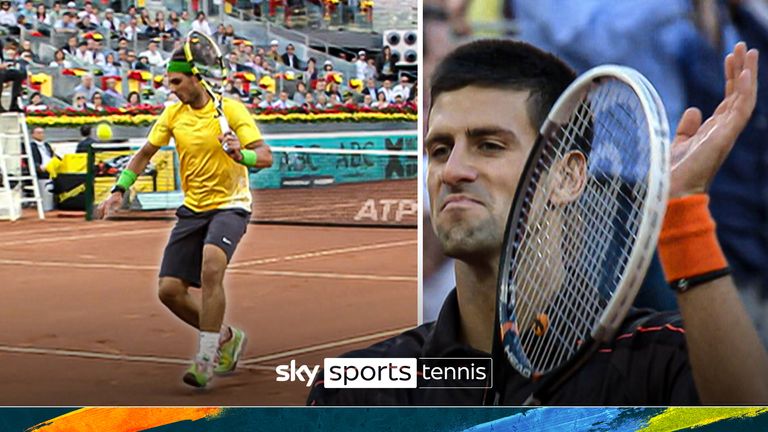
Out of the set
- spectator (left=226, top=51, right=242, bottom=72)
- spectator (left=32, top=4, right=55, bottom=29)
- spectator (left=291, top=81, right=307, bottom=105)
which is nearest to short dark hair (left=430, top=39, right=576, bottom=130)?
spectator (left=291, top=81, right=307, bottom=105)

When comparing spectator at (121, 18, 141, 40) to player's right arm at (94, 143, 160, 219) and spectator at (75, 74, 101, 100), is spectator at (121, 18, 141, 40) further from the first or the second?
player's right arm at (94, 143, 160, 219)

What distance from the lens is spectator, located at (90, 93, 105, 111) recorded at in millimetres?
4246

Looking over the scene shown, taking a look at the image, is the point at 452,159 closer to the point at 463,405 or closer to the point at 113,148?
the point at 463,405

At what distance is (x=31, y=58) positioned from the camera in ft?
14.0

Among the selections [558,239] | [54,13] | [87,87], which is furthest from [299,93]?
[558,239]

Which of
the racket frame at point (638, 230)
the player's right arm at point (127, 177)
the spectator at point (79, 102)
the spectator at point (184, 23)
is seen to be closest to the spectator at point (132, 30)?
the spectator at point (184, 23)

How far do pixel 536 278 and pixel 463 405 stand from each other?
509mm

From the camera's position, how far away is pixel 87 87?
425cm

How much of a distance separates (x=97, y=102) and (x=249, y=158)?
1.65ft

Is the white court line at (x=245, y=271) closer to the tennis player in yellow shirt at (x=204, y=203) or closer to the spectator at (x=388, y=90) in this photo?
the tennis player in yellow shirt at (x=204, y=203)

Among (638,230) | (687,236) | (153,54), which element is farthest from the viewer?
(153,54)

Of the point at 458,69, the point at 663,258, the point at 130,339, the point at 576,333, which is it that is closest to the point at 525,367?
the point at 576,333

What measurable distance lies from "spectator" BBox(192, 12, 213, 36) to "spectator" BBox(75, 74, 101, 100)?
36cm

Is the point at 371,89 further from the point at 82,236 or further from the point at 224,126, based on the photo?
the point at 82,236
